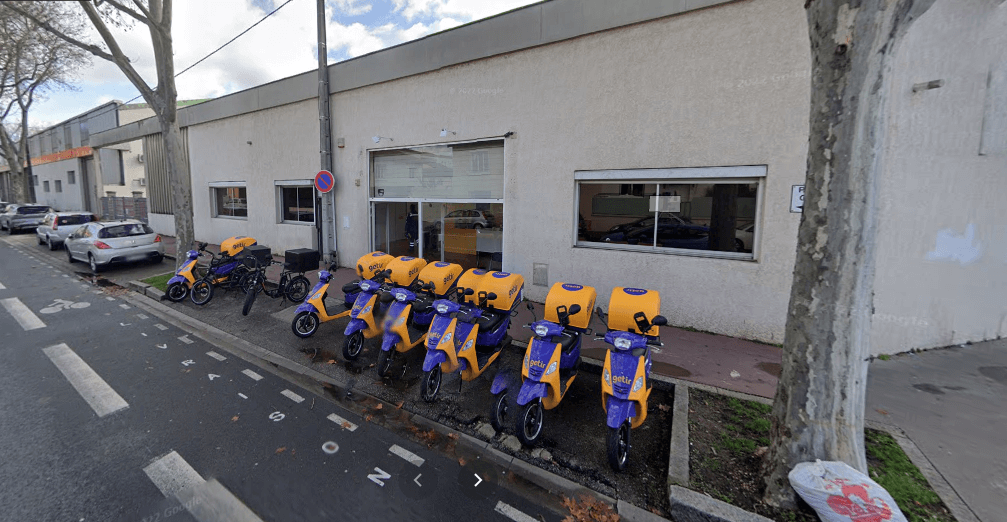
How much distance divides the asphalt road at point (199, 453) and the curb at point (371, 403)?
16 cm

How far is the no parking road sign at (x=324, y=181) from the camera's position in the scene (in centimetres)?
997

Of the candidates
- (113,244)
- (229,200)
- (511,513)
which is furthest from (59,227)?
(511,513)

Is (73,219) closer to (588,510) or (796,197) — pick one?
(588,510)

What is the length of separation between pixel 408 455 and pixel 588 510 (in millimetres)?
1588

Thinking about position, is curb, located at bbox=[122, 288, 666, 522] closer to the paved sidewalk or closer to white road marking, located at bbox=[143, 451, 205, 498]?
white road marking, located at bbox=[143, 451, 205, 498]

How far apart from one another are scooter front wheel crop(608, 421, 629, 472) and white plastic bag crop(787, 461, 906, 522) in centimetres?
116

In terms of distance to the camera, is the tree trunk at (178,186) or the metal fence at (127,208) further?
the metal fence at (127,208)

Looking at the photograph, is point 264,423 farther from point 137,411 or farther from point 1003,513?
point 1003,513

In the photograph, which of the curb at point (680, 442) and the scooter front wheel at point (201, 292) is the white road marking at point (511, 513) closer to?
the curb at point (680, 442)

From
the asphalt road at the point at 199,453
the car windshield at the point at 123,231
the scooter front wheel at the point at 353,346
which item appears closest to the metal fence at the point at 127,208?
the car windshield at the point at 123,231

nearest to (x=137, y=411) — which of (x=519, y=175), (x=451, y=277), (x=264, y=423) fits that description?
(x=264, y=423)

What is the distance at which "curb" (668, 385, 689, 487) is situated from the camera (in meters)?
3.03

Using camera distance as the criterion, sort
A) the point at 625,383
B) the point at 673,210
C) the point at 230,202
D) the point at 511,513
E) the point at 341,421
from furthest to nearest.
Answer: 1. the point at 230,202
2. the point at 673,210
3. the point at 341,421
4. the point at 625,383
5. the point at 511,513

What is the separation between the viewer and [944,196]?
206 inches
